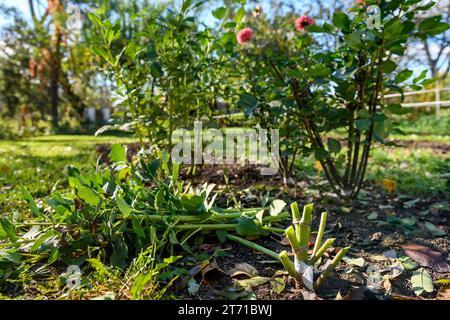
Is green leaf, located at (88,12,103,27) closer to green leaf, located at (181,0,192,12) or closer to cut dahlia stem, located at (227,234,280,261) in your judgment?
green leaf, located at (181,0,192,12)

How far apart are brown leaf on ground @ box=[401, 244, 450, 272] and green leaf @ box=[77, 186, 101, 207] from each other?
1089 millimetres

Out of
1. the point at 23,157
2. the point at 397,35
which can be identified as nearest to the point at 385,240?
the point at 397,35

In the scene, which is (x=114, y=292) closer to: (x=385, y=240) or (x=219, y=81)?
(x=385, y=240)

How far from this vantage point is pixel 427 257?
122 centimetres

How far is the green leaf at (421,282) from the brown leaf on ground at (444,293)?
2cm

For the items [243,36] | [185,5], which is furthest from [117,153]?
[243,36]

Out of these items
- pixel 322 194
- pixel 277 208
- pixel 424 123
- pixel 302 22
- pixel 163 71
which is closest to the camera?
pixel 277 208

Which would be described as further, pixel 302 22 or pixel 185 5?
pixel 302 22

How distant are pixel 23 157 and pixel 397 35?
3563 mm

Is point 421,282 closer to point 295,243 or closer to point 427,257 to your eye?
point 427,257

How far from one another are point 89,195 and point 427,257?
115 centimetres

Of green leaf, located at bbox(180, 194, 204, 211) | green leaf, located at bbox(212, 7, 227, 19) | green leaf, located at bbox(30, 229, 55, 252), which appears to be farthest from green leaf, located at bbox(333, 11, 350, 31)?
green leaf, located at bbox(30, 229, 55, 252)
